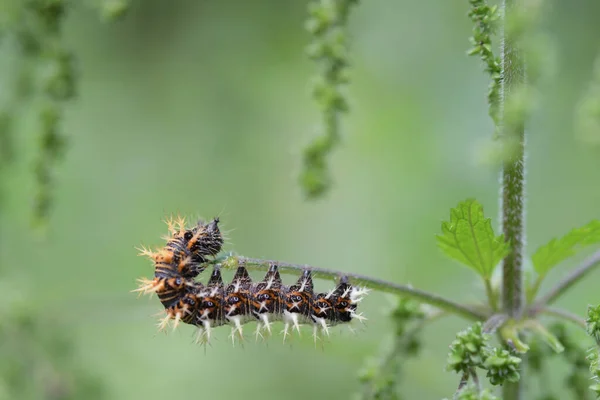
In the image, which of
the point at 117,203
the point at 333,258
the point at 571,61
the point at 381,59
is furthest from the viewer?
the point at 117,203

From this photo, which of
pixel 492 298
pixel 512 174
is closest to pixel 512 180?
pixel 512 174

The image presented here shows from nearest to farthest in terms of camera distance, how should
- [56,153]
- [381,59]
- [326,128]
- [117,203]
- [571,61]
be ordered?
[326,128], [56,153], [571,61], [381,59], [117,203]

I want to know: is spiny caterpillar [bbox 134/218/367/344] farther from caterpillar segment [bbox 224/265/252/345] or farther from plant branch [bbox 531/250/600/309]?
plant branch [bbox 531/250/600/309]

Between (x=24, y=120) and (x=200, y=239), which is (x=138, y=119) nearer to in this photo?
(x=24, y=120)

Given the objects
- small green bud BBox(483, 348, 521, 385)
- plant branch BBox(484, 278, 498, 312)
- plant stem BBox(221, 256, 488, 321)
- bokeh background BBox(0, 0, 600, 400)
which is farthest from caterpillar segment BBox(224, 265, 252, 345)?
bokeh background BBox(0, 0, 600, 400)

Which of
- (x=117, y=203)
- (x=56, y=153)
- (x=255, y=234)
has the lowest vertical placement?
(x=56, y=153)

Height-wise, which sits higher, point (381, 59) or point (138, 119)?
point (138, 119)

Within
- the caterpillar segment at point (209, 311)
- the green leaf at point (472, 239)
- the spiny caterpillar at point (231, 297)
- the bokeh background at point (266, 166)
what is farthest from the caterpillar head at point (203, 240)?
the bokeh background at point (266, 166)

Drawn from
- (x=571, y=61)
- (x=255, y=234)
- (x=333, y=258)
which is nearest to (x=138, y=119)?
(x=255, y=234)

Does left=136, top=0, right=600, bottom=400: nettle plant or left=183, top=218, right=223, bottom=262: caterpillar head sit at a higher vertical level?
left=183, top=218, right=223, bottom=262: caterpillar head
